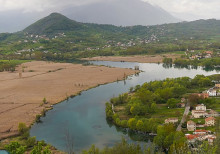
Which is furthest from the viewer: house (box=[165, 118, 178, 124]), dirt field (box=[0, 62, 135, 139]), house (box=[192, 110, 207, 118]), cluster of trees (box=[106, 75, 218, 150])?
dirt field (box=[0, 62, 135, 139])

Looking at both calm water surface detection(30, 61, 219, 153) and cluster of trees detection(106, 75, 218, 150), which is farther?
calm water surface detection(30, 61, 219, 153)

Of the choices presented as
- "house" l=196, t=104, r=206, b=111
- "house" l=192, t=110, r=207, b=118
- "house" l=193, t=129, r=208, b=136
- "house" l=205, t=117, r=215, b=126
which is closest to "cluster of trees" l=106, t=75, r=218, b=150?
"house" l=196, t=104, r=206, b=111

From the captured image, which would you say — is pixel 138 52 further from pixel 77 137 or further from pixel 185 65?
pixel 77 137

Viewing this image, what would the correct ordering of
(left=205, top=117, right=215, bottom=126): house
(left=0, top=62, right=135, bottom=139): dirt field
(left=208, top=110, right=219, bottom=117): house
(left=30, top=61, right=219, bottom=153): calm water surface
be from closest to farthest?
(left=30, top=61, right=219, bottom=153): calm water surface, (left=205, top=117, right=215, bottom=126): house, (left=208, top=110, right=219, bottom=117): house, (left=0, top=62, right=135, bottom=139): dirt field

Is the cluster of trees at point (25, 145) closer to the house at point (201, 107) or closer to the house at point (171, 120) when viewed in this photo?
the house at point (171, 120)

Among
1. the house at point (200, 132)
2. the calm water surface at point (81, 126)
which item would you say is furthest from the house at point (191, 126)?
the calm water surface at point (81, 126)

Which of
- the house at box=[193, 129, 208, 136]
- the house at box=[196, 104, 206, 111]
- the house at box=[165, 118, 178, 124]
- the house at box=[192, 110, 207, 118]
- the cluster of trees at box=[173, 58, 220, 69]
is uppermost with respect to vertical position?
the cluster of trees at box=[173, 58, 220, 69]

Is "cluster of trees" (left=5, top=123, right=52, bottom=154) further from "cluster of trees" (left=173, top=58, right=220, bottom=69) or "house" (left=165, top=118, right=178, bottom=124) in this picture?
"cluster of trees" (left=173, top=58, right=220, bottom=69)

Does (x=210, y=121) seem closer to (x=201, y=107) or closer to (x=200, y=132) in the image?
(x=200, y=132)

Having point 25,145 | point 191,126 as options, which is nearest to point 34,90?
point 25,145

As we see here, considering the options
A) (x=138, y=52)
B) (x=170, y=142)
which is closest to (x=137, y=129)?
(x=170, y=142)
